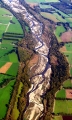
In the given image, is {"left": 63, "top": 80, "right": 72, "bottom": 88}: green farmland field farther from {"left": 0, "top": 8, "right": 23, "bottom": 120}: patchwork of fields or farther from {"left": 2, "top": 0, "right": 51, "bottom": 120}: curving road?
{"left": 0, "top": 8, "right": 23, "bottom": 120}: patchwork of fields

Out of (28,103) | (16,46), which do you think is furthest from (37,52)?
(28,103)

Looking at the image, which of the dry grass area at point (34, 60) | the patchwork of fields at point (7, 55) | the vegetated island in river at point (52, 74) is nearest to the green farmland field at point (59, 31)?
the vegetated island in river at point (52, 74)

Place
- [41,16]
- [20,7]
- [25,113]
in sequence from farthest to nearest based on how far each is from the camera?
[20,7], [41,16], [25,113]

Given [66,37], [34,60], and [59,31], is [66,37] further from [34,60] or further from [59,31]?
[34,60]

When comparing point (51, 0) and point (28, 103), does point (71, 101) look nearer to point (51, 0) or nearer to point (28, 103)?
point (28, 103)

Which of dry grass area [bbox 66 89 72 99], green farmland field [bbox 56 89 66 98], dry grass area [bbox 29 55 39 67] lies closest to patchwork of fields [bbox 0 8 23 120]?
dry grass area [bbox 29 55 39 67]

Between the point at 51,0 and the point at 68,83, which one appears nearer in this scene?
the point at 68,83
